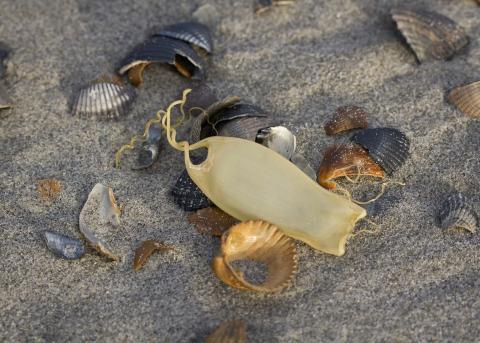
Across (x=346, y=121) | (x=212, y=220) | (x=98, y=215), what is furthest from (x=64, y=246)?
(x=346, y=121)

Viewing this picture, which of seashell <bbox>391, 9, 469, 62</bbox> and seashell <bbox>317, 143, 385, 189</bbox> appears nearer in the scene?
seashell <bbox>317, 143, 385, 189</bbox>

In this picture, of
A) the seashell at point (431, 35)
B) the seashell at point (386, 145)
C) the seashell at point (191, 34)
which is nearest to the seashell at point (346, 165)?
the seashell at point (386, 145)

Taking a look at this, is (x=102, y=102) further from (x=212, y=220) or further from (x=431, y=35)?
(x=431, y=35)

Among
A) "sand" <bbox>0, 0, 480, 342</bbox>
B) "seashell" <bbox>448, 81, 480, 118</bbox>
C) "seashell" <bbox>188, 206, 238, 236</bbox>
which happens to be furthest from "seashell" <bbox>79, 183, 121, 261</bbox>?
"seashell" <bbox>448, 81, 480, 118</bbox>

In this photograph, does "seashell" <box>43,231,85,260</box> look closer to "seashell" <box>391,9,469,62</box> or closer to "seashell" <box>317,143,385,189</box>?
"seashell" <box>317,143,385,189</box>

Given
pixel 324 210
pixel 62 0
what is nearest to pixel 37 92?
pixel 62 0

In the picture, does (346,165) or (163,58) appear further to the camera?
(163,58)
